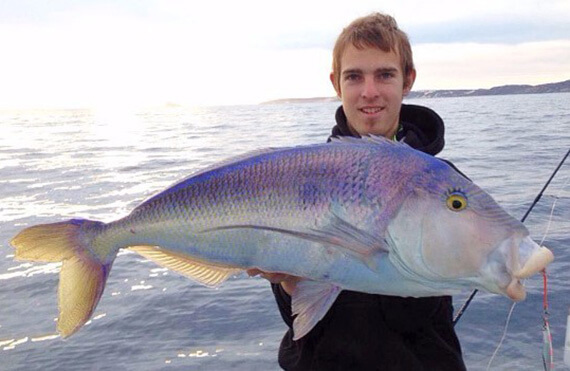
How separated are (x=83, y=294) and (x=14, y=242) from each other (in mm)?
350

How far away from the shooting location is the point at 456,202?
2.08 metres

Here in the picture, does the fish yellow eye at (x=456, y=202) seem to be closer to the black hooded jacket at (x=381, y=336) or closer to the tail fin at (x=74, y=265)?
the black hooded jacket at (x=381, y=336)

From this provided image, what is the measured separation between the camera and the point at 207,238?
226 centimetres

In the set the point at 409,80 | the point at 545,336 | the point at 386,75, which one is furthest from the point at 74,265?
the point at 545,336

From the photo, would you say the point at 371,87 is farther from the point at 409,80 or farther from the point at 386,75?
the point at 409,80

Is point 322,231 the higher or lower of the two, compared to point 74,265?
higher

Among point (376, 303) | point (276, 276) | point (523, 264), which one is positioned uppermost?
point (523, 264)

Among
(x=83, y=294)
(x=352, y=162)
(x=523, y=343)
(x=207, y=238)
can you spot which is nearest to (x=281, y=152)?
(x=352, y=162)

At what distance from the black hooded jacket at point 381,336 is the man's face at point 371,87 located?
36 cm

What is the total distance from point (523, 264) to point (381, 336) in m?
1.03

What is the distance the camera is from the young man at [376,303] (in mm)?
2740

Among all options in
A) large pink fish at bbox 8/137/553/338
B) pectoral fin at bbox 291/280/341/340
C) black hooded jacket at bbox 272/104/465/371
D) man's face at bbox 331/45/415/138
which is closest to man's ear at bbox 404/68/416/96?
man's face at bbox 331/45/415/138

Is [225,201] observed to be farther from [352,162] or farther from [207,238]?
[352,162]

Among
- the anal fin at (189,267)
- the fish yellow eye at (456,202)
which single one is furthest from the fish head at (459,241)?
the anal fin at (189,267)
